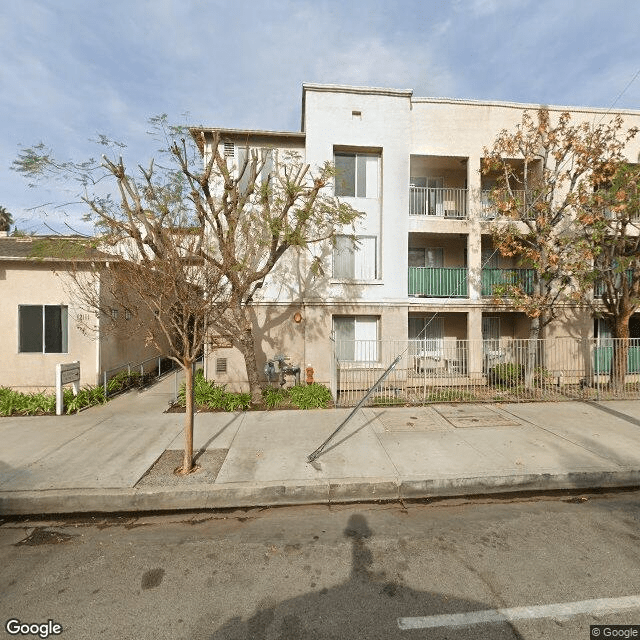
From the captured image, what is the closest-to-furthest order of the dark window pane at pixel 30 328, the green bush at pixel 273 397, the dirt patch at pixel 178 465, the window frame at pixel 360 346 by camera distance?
1. the dirt patch at pixel 178 465
2. the green bush at pixel 273 397
3. the dark window pane at pixel 30 328
4. the window frame at pixel 360 346

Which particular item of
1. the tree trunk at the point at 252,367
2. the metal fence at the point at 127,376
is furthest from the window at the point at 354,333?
the metal fence at the point at 127,376

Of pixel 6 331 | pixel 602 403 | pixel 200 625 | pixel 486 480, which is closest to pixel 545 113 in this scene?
pixel 602 403

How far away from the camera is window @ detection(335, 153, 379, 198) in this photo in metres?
11.4

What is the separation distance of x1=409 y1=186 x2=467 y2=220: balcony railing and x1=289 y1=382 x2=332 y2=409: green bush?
7.75 metres

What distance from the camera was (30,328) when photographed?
9.35 meters

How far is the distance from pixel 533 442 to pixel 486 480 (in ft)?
6.78

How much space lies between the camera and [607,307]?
34.9 feet

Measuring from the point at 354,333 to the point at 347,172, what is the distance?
588cm

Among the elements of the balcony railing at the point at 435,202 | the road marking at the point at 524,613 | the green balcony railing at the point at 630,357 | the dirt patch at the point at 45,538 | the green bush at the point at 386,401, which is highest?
the balcony railing at the point at 435,202

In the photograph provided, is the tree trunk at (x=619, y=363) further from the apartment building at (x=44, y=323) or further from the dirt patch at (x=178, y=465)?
the apartment building at (x=44, y=323)

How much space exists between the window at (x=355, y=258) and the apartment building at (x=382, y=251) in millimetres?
36

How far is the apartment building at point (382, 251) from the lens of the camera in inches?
419

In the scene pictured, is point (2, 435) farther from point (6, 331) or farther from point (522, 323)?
point (522, 323)
